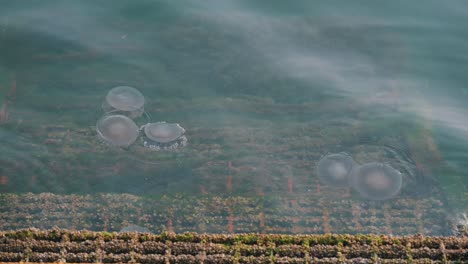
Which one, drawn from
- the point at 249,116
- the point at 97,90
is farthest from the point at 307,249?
the point at 97,90

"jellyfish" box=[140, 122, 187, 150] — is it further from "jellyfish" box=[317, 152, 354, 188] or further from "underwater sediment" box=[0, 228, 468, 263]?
"jellyfish" box=[317, 152, 354, 188]

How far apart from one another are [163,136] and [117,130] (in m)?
1.13

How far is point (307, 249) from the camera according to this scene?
31.6ft

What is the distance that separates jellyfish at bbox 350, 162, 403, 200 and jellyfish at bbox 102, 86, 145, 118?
566 cm

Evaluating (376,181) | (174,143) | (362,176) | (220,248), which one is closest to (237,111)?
(174,143)

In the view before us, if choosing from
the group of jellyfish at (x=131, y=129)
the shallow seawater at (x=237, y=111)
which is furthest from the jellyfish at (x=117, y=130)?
the shallow seawater at (x=237, y=111)

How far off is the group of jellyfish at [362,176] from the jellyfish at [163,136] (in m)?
3.51

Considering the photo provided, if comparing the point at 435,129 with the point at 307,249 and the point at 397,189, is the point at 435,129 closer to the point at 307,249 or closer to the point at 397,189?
the point at 397,189

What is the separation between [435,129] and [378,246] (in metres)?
5.04

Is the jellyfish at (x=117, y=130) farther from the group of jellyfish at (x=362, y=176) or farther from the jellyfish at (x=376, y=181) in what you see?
the jellyfish at (x=376, y=181)

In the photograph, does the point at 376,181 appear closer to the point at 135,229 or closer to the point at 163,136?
the point at 163,136

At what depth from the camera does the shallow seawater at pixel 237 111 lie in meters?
11.4

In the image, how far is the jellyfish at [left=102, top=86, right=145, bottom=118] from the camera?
13055 millimetres

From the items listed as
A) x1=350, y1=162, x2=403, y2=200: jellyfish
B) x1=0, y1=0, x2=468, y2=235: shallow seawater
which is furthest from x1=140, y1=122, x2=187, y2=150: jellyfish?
x1=350, y1=162, x2=403, y2=200: jellyfish
